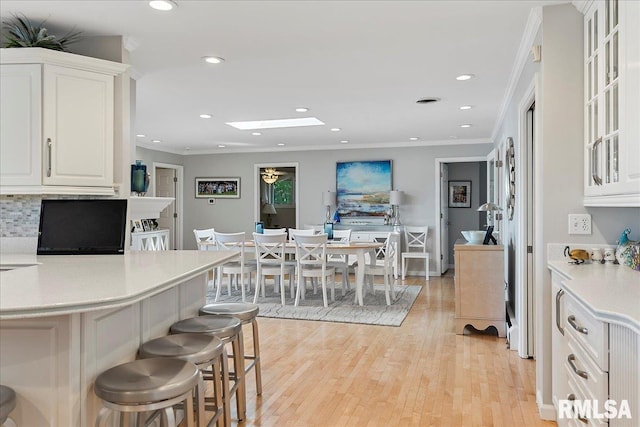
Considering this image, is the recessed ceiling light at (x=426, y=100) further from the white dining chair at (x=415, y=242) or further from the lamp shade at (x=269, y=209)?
the lamp shade at (x=269, y=209)

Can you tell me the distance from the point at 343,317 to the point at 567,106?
10.6 ft

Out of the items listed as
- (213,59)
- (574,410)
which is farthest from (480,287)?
(213,59)

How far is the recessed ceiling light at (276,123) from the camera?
6215 millimetres

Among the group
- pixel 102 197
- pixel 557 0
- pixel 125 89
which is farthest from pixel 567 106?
pixel 102 197

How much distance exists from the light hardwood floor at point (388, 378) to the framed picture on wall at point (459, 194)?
4.99m

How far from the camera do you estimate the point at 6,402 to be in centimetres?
149

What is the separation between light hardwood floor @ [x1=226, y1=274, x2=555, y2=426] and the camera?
270 cm

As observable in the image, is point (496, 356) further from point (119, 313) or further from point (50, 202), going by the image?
point (50, 202)

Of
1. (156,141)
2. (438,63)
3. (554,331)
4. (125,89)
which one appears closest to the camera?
(554,331)

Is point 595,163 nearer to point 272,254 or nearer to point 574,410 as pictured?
point 574,410

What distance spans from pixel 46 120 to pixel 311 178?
6108mm

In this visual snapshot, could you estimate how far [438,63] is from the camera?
3672 millimetres

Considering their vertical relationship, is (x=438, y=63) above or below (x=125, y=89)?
above

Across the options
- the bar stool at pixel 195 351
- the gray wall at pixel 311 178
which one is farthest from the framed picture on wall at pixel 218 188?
the bar stool at pixel 195 351
